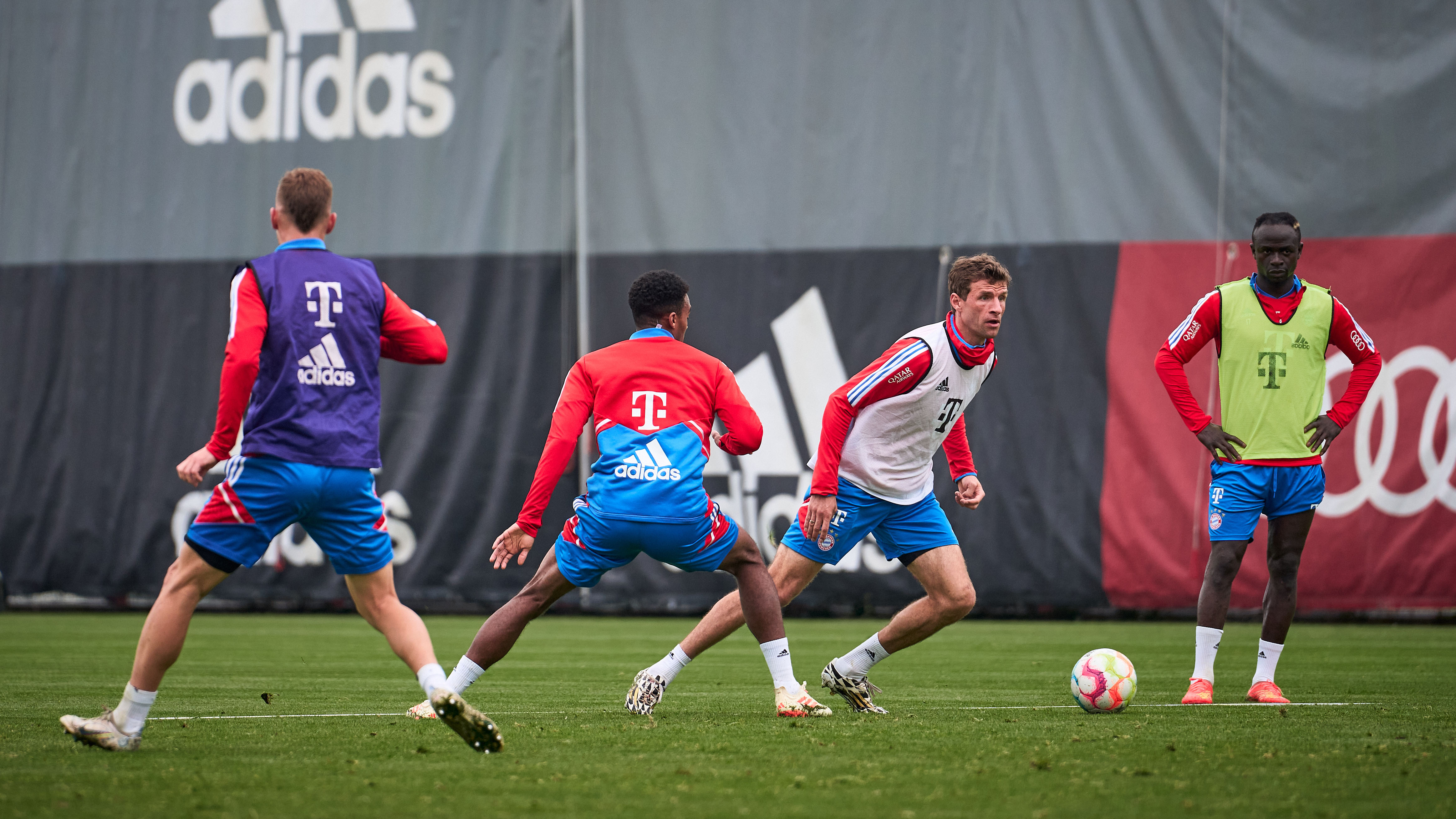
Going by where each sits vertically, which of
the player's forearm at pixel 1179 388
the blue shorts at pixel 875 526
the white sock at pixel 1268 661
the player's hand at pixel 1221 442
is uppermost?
the player's forearm at pixel 1179 388

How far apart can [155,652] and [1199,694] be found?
4394mm

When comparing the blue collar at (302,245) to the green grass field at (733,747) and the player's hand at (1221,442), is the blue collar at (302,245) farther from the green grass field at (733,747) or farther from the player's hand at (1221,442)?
the player's hand at (1221,442)

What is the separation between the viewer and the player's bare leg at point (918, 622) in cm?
602

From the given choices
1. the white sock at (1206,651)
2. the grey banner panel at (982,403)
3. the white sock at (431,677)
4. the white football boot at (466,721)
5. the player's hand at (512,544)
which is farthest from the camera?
the grey banner panel at (982,403)

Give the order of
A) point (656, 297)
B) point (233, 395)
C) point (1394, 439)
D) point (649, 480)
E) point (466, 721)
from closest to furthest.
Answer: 1. point (466, 721)
2. point (233, 395)
3. point (649, 480)
4. point (656, 297)
5. point (1394, 439)

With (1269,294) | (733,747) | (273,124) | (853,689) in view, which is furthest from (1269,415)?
(273,124)

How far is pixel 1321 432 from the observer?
21.7 feet

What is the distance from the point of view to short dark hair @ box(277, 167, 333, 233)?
15.6ft

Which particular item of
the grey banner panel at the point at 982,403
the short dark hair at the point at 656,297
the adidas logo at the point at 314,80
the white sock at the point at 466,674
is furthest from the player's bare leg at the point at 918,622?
the adidas logo at the point at 314,80

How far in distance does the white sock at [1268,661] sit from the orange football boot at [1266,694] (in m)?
0.03

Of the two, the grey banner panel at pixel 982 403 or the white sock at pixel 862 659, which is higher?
the grey banner panel at pixel 982 403

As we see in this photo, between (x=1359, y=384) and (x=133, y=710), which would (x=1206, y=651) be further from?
(x=133, y=710)

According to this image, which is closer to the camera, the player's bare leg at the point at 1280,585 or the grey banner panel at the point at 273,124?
the player's bare leg at the point at 1280,585

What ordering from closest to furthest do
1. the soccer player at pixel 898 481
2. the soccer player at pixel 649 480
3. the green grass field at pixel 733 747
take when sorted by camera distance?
the green grass field at pixel 733 747
the soccer player at pixel 649 480
the soccer player at pixel 898 481
